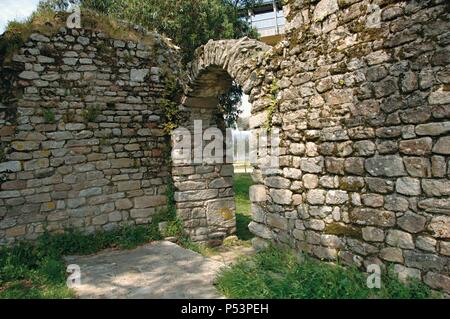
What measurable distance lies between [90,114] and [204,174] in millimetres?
2302

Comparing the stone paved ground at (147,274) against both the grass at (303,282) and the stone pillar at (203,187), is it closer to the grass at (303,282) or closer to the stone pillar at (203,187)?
the grass at (303,282)

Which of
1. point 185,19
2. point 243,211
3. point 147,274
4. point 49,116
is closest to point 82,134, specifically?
point 49,116

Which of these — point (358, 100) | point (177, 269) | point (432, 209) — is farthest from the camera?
point (177, 269)

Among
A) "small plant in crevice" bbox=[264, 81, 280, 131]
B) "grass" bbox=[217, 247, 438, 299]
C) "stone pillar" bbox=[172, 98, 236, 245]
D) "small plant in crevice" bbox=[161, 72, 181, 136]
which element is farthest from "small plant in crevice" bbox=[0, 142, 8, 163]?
"small plant in crevice" bbox=[264, 81, 280, 131]

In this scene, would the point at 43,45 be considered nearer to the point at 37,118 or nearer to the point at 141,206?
the point at 37,118

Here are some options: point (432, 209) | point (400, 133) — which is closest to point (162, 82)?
point (400, 133)

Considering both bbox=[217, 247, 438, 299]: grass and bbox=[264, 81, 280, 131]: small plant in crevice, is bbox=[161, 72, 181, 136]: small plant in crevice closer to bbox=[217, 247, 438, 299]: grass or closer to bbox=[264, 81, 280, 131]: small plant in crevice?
bbox=[264, 81, 280, 131]: small plant in crevice

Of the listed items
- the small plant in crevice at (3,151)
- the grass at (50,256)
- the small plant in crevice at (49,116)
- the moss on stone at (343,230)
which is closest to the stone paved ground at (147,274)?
the grass at (50,256)

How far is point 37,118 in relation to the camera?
543 cm

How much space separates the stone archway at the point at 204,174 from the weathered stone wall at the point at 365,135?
1.96 metres

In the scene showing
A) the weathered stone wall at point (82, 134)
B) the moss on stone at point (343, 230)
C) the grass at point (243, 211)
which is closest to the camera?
the moss on stone at point (343, 230)

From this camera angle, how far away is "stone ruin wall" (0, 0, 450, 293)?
2795mm

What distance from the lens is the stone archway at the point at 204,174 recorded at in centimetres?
604

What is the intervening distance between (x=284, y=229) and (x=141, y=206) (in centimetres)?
307
